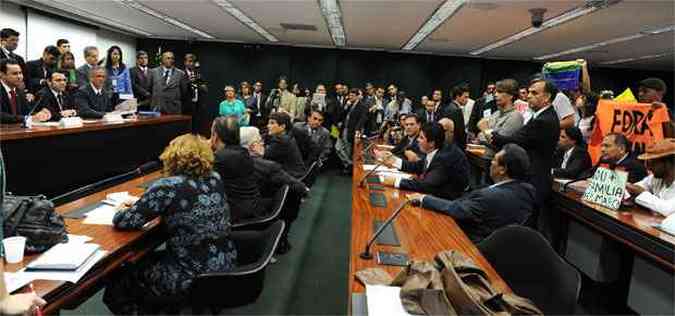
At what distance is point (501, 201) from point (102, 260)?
187 centimetres

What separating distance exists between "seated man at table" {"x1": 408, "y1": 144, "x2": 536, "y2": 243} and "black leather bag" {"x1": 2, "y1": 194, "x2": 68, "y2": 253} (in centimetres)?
189

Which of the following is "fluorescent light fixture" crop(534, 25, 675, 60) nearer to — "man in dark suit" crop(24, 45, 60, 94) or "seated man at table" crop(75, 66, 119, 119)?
"seated man at table" crop(75, 66, 119, 119)

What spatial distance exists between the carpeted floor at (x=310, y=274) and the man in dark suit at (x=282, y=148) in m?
0.65

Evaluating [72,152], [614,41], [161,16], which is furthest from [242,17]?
[614,41]

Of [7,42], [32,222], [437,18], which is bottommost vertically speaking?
[32,222]

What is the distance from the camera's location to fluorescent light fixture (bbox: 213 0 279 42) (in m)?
6.67

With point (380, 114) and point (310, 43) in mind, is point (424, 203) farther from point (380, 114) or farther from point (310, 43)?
point (310, 43)

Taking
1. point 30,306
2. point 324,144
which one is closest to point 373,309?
point 30,306

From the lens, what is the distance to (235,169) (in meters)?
2.94

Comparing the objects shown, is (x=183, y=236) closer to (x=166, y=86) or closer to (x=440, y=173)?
(x=440, y=173)

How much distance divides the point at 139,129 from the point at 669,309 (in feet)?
18.1

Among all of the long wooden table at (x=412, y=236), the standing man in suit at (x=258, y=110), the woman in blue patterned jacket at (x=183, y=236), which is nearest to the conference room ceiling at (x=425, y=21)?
the standing man in suit at (x=258, y=110)

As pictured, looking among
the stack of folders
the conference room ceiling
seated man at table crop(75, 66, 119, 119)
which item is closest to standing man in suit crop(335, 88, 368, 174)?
the conference room ceiling

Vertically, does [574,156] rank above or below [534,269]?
above
